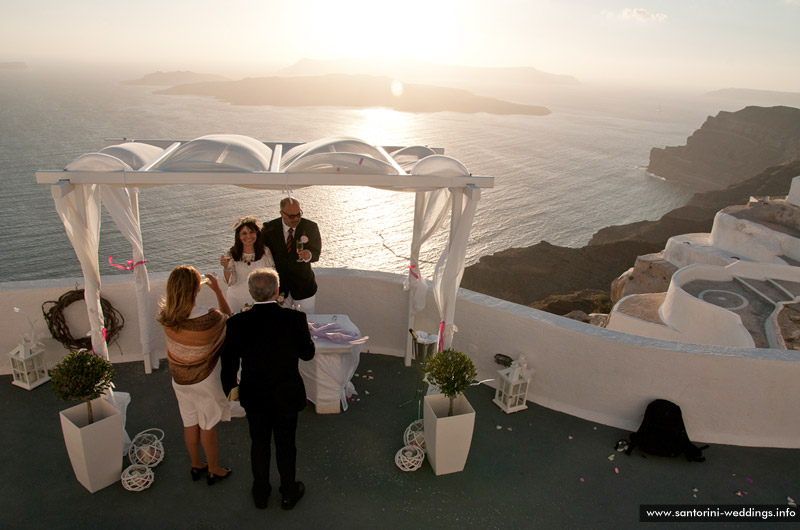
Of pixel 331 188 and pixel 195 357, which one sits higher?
pixel 195 357

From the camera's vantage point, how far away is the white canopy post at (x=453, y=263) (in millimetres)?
4684

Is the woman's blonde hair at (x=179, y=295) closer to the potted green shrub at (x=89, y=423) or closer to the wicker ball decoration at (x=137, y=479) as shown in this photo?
the potted green shrub at (x=89, y=423)

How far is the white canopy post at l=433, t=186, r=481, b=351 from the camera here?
468cm

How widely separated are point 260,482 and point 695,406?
371 cm

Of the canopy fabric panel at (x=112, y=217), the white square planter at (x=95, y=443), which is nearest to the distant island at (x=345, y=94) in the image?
the canopy fabric panel at (x=112, y=217)

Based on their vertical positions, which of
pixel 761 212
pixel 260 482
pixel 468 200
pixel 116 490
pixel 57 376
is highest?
pixel 468 200

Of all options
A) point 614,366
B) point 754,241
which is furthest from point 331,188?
point 614,366

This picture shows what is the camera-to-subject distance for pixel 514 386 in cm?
487

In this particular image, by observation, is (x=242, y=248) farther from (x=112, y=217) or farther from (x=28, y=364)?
(x=28, y=364)

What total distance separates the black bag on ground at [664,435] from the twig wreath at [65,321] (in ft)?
16.9

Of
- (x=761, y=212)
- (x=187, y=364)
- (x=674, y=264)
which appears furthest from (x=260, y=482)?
(x=761, y=212)

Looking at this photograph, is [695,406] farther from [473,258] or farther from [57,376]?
[473,258]

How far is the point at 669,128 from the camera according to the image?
16662 cm

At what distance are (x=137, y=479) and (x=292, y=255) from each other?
2.20 meters
